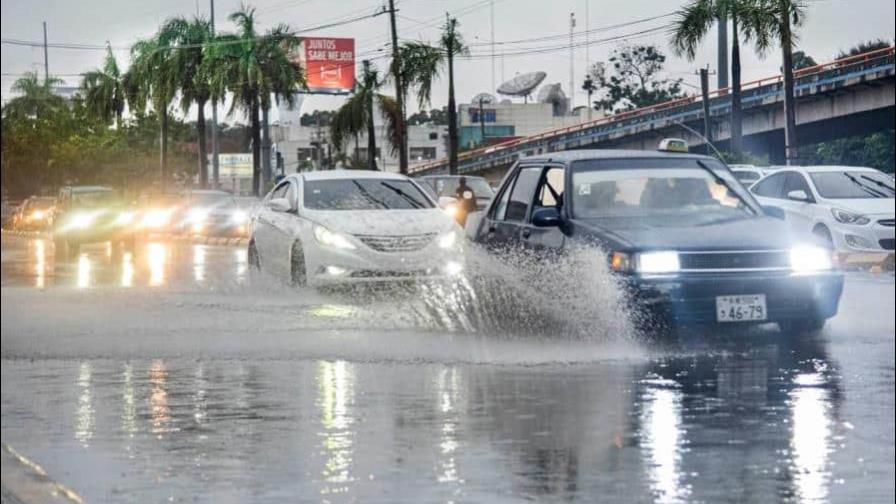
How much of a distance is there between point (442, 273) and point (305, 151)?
0.79 m

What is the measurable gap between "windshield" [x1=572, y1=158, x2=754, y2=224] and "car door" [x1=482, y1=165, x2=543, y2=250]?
0.32 m

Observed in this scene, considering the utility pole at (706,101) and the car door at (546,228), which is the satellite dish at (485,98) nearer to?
the car door at (546,228)

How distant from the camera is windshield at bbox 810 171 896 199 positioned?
3148 mm

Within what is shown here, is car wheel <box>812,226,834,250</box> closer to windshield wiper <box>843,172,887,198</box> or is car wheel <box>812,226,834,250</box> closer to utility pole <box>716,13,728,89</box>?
windshield wiper <box>843,172,887,198</box>

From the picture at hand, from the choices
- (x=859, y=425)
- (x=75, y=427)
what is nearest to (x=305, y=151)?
(x=75, y=427)

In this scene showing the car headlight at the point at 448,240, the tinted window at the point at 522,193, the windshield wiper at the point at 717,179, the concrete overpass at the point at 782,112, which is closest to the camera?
the concrete overpass at the point at 782,112

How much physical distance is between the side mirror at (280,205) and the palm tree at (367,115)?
782 mm

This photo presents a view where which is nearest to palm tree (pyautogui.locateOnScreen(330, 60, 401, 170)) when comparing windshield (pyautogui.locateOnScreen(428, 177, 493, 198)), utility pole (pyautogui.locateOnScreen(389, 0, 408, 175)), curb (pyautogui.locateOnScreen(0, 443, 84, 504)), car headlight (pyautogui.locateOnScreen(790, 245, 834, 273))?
utility pole (pyautogui.locateOnScreen(389, 0, 408, 175))

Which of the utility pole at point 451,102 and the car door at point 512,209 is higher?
the utility pole at point 451,102

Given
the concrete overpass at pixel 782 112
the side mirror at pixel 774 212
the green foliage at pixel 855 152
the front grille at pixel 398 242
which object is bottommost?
the front grille at pixel 398 242

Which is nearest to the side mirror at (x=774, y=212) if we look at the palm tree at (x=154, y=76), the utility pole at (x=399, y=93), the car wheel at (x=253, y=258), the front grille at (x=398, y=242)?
the utility pole at (x=399, y=93)

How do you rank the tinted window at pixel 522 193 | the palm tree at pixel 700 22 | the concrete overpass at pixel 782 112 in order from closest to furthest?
the palm tree at pixel 700 22, the concrete overpass at pixel 782 112, the tinted window at pixel 522 193

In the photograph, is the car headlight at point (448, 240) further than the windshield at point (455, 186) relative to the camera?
Yes

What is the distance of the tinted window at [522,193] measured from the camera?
144 inches
